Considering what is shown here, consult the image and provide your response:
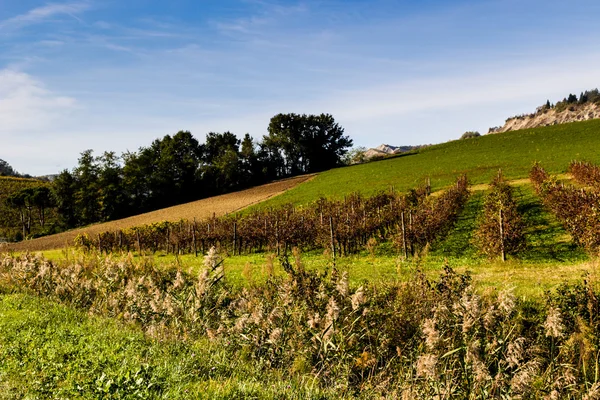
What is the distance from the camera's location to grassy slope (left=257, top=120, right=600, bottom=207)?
5169cm

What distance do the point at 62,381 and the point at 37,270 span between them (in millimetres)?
12037

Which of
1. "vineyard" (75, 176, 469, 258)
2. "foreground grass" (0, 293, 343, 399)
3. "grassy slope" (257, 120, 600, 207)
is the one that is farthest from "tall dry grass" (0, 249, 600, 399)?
"grassy slope" (257, 120, 600, 207)

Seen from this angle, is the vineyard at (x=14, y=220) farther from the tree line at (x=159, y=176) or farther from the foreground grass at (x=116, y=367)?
the foreground grass at (x=116, y=367)

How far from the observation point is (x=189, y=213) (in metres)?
59.0

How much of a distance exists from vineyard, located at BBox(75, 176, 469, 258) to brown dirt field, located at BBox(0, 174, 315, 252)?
1089 cm

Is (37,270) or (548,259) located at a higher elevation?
(37,270)

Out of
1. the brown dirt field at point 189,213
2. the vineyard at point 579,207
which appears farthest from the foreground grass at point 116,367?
the brown dirt field at point 189,213

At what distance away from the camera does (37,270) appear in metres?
17.3

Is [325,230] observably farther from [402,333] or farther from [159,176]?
[159,176]

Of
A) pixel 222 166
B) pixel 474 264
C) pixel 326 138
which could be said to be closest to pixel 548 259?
pixel 474 264

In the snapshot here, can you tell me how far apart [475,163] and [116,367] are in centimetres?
5998

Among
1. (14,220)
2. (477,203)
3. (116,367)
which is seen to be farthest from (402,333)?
(14,220)

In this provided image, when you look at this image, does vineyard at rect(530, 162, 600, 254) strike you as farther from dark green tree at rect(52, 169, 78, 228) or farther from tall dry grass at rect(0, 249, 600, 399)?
dark green tree at rect(52, 169, 78, 228)

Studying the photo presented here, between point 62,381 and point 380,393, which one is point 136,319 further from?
point 380,393
